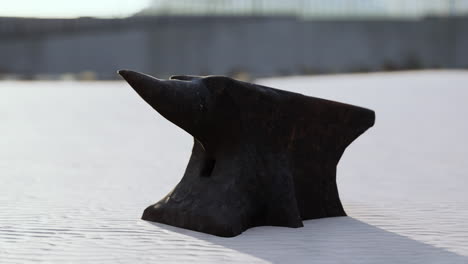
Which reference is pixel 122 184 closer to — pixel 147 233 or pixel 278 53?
pixel 147 233

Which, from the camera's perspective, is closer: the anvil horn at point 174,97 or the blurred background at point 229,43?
the anvil horn at point 174,97

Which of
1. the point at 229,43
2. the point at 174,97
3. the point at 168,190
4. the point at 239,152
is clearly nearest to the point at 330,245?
the point at 239,152

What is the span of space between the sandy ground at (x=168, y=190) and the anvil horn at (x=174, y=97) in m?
0.84

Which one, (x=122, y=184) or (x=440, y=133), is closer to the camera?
(x=122, y=184)

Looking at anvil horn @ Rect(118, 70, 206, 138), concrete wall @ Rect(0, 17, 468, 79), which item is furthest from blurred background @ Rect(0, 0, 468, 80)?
anvil horn @ Rect(118, 70, 206, 138)

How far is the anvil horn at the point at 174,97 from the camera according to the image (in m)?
5.88

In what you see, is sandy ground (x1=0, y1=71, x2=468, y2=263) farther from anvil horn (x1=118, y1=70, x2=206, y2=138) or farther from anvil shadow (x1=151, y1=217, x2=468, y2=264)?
anvil horn (x1=118, y1=70, x2=206, y2=138)

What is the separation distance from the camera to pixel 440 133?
13953 millimetres

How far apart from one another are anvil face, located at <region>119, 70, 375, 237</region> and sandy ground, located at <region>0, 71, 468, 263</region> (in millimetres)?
155

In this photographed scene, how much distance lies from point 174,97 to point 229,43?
30.4m

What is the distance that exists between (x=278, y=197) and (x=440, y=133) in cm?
838

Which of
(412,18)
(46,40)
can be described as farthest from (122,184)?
(412,18)

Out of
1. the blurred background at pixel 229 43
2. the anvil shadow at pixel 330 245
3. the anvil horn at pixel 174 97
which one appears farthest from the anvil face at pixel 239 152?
the blurred background at pixel 229 43

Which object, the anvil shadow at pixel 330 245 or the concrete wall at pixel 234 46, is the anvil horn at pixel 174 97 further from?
the concrete wall at pixel 234 46
